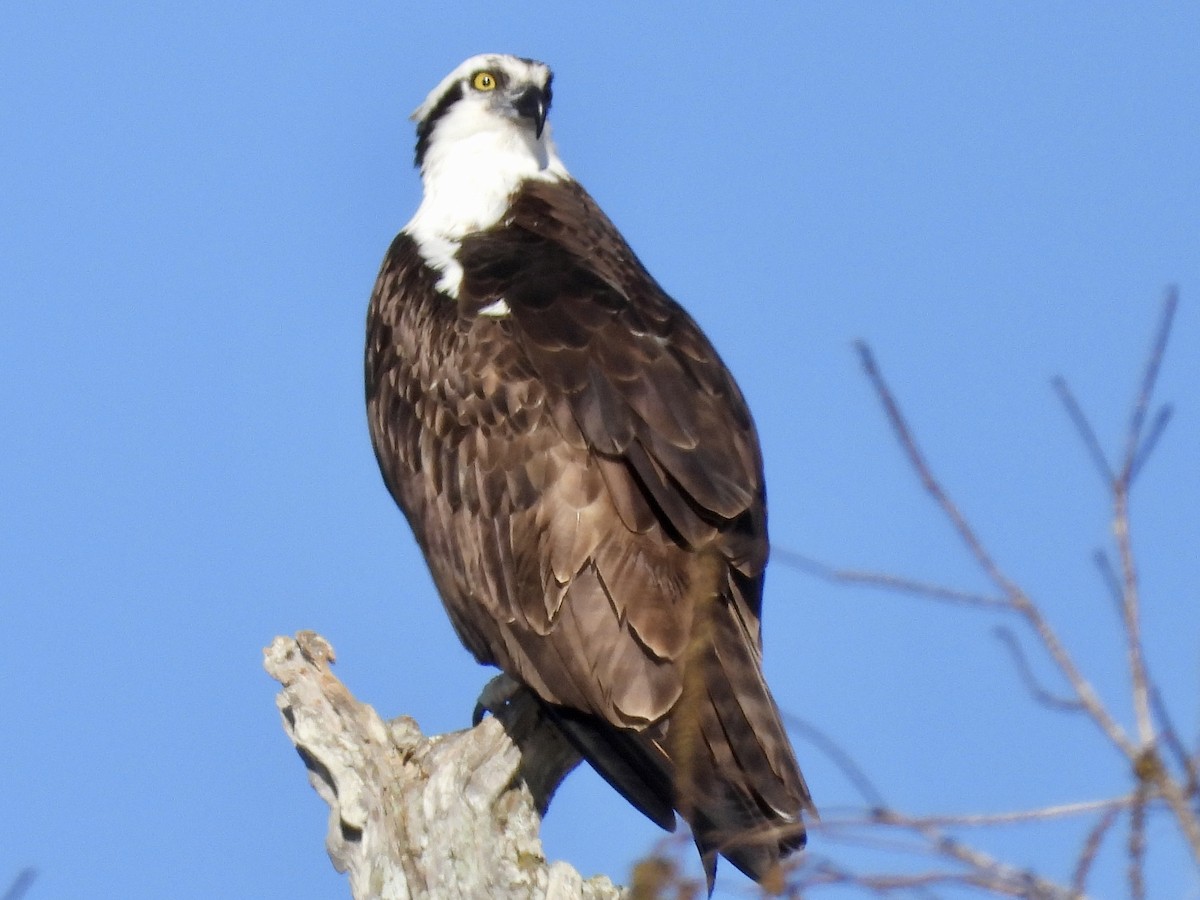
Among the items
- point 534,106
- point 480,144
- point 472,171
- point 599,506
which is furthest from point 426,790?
point 534,106

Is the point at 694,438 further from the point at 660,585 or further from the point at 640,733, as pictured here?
the point at 640,733

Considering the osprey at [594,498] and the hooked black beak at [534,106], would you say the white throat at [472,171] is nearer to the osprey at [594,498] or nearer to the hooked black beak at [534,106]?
the hooked black beak at [534,106]

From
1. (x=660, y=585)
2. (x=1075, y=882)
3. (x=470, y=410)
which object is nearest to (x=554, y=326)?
(x=470, y=410)

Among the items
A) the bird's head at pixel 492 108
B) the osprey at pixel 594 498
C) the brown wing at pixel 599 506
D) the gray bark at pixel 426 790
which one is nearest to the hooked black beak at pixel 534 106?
the bird's head at pixel 492 108

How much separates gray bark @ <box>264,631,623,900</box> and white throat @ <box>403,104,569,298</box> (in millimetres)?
2104

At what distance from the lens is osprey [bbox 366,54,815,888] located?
5.24 metres

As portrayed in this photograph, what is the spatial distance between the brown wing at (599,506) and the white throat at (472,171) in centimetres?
53

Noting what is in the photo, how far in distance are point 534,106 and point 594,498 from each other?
2.73 meters

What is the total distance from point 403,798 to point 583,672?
717 millimetres

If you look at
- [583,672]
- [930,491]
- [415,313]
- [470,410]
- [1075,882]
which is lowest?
[1075,882]

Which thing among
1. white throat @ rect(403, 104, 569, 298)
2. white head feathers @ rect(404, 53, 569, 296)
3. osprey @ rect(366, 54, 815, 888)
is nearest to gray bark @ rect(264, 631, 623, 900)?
osprey @ rect(366, 54, 815, 888)

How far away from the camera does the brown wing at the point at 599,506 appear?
17.2ft

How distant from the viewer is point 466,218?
7.31 meters

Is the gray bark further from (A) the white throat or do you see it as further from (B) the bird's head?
(B) the bird's head
